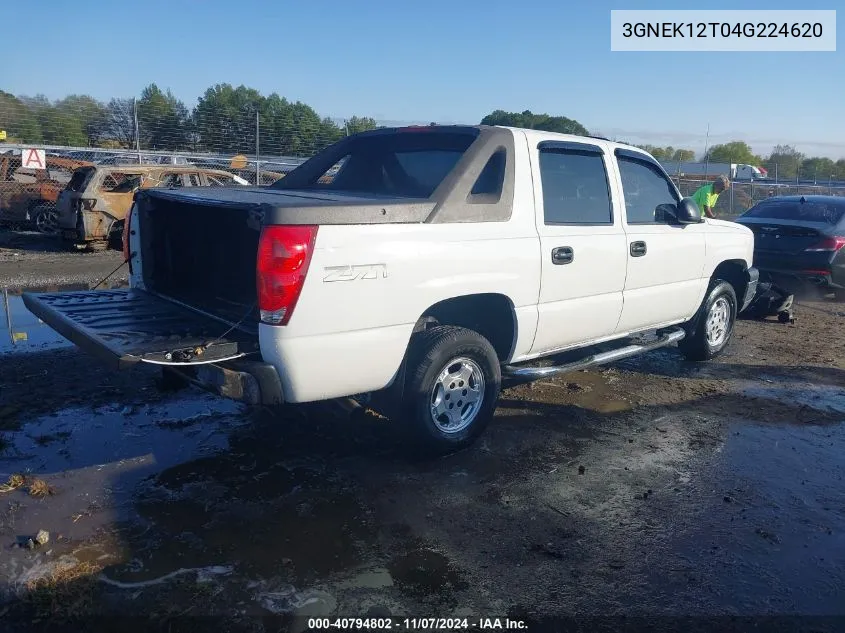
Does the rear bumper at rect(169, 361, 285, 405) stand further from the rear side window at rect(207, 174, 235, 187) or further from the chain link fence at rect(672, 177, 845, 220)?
the chain link fence at rect(672, 177, 845, 220)

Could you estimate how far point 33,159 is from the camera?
15805 millimetres

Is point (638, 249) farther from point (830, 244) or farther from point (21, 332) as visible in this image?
point (21, 332)

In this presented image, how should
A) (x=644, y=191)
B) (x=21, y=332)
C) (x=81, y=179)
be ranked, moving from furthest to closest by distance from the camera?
(x=81, y=179)
(x=21, y=332)
(x=644, y=191)

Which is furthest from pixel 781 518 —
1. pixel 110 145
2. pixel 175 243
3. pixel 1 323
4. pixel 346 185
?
pixel 110 145

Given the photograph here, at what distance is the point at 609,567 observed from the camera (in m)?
3.42

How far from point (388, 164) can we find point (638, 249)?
6.59ft

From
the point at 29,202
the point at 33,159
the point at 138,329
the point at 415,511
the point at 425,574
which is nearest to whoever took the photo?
the point at 425,574

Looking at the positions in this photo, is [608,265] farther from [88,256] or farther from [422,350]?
[88,256]

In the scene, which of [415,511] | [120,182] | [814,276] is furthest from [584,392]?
[120,182]

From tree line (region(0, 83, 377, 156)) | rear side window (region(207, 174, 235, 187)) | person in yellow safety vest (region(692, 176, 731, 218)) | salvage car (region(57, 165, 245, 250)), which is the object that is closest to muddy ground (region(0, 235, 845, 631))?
person in yellow safety vest (region(692, 176, 731, 218))

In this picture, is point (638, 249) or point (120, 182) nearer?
point (638, 249)

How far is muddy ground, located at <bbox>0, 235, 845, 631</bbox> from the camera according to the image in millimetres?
3105

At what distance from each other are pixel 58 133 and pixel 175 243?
18.6m

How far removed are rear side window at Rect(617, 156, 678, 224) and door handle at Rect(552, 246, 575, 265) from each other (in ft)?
2.96
